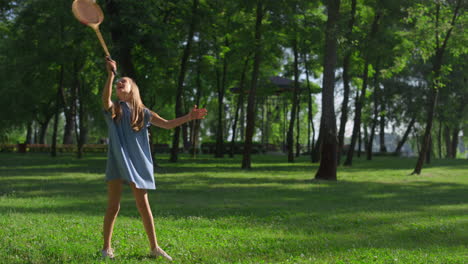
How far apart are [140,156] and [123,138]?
11.5 inches

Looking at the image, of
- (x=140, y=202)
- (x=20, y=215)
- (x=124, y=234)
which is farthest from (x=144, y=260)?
(x=20, y=215)

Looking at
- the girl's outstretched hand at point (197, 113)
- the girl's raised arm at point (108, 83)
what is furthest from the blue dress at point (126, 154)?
the girl's outstretched hand at point (197, 113)

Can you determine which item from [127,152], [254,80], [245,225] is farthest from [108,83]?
[254,80]

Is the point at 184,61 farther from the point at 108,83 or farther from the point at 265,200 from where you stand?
the point at 108,83

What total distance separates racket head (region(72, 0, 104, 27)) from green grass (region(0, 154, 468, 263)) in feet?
9.43

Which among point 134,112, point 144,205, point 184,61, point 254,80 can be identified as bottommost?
point 144,205

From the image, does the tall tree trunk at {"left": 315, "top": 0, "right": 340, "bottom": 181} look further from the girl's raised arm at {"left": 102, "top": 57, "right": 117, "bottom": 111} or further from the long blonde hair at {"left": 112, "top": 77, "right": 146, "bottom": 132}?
the girl's raised arm at {"left": 102, "top": 57, "right": 117, "bottom": 111}

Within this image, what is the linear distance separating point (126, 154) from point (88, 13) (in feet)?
5.87

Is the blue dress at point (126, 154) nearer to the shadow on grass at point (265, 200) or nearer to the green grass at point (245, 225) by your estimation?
the green grass at point (245, 225)

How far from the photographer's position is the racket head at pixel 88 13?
628cm

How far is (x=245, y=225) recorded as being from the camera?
962 centimetres

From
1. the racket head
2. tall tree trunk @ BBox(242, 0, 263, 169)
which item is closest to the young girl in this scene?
the racket head

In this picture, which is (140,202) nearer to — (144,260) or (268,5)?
(144,260)

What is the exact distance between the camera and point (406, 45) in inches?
1096
